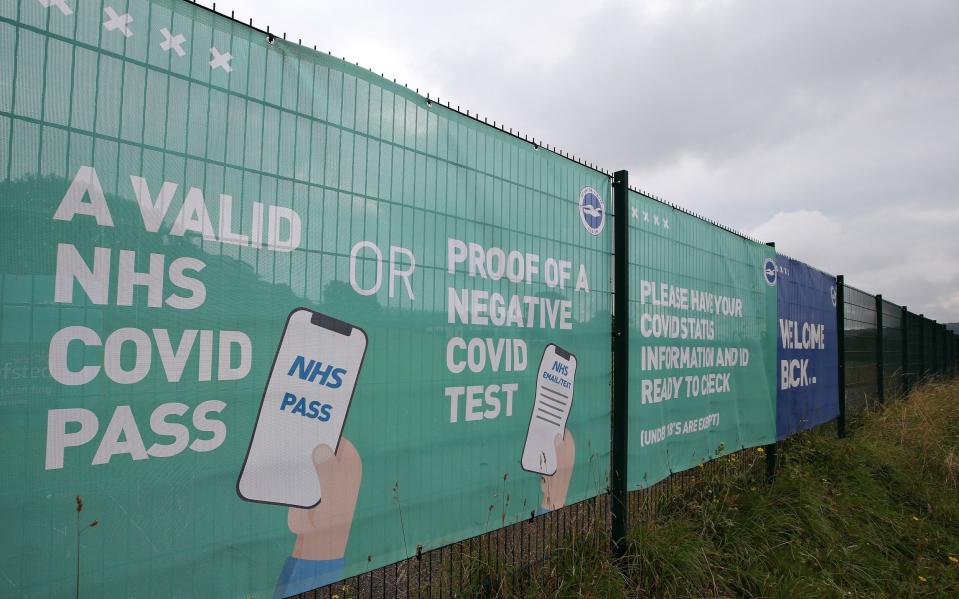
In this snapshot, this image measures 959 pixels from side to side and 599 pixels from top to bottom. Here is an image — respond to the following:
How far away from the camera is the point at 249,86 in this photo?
1977 mm

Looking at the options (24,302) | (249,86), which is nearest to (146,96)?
(249,86)

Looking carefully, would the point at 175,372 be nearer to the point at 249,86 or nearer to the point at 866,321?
the point at 249,86

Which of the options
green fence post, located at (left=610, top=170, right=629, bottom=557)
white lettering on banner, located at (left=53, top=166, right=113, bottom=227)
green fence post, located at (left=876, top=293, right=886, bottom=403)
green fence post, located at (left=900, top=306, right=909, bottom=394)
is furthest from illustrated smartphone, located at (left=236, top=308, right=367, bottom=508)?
green fence post, located at (left=900, top=306, right=909, bottom=394)

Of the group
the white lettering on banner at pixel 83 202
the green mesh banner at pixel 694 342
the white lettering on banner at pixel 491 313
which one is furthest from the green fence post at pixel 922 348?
the white lettering on banner at pixel 83 202

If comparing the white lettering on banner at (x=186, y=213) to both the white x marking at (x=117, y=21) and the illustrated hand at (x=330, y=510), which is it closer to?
the white x marking at (x=117, y=21)

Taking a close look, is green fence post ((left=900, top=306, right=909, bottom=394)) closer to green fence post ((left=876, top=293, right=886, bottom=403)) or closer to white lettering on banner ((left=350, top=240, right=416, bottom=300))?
green fence post ((left=876, top=293, right=886, bottom=403))

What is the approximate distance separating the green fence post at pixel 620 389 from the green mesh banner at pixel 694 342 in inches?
4.5

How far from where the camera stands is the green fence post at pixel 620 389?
11.5 feet

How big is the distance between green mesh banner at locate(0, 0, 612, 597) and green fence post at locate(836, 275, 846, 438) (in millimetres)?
6197

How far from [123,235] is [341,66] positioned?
3.34 ft

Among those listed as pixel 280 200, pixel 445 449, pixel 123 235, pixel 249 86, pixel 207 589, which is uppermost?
pixel 249 86

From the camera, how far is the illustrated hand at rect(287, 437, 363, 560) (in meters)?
2.10

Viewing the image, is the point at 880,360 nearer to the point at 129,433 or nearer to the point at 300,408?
the point at 300,408

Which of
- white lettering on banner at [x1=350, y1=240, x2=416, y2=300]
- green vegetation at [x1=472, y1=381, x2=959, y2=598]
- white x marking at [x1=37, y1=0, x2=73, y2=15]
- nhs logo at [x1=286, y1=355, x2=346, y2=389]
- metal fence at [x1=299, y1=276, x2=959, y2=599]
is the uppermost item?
white x marking at [x1=37, y1=0, x2=73, y2=15]
